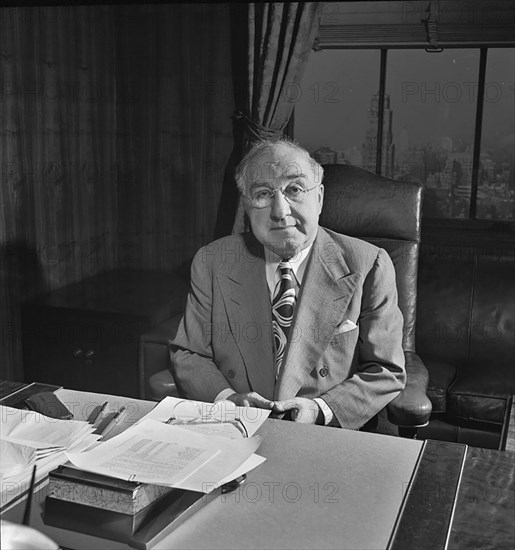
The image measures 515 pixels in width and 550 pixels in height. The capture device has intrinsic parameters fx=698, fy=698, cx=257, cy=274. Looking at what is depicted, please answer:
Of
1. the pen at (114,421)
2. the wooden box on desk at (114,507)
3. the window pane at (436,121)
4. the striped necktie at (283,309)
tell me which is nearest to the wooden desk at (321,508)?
the wooden box on desk at (114,507)

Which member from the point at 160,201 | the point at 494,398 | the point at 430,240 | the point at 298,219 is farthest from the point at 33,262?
the point at 494,398

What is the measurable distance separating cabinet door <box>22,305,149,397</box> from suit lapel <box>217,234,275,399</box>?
1.00m

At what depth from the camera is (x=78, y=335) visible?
2826 millimetres

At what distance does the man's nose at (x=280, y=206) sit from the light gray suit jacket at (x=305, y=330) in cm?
12

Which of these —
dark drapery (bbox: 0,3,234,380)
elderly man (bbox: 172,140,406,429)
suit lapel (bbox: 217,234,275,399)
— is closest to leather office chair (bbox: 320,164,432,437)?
elderly man (bbox: 172,140,406,429)

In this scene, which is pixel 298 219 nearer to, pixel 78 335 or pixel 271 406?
pixel 271 406

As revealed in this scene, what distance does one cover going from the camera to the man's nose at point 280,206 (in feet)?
6.01

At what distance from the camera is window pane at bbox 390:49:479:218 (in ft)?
9.80

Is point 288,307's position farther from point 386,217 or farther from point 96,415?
point 96,415

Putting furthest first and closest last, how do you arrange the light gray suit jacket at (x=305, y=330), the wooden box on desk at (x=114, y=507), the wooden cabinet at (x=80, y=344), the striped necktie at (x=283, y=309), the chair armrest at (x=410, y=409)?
the wooden cabinet at (x=80, y=344) < the striped necktie at (x=283, y=309) < the light gray suit jacket at (x=305, y=330) < the chair armrest at (x=410, y=409) < the wooden box on desk at (x=114, y=507)

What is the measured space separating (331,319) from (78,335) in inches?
54.3

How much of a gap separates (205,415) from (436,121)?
2.30 m

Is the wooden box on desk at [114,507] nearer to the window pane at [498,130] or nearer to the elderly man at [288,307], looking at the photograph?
the elderly man at [288,307]

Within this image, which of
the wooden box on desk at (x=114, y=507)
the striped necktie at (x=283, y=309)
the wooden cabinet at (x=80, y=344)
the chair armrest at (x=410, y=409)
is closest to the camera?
the wooden box on desk at (x=114, y=507)
